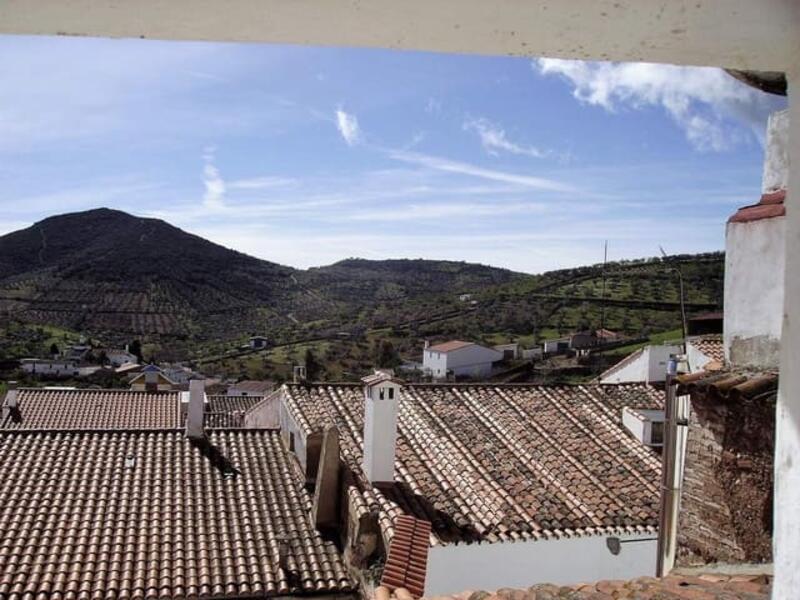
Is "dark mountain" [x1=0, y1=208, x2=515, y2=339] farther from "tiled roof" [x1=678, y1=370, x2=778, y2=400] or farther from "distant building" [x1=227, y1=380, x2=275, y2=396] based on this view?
"tiled roof" [x1=678, y1=370, x2=778, y2=400]

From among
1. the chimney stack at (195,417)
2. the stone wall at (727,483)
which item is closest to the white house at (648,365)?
the chimney stack at (195,417)

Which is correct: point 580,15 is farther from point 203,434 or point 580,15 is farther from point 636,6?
point 203,434

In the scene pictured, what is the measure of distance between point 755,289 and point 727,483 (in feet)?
3.64

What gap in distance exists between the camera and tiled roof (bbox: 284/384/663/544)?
948 cm

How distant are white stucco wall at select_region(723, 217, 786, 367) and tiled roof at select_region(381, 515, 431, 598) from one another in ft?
18.1

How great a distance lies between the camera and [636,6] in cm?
125

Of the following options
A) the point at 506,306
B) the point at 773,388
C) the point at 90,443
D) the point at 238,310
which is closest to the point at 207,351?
the point at 238,310

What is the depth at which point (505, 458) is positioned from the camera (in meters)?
11.4

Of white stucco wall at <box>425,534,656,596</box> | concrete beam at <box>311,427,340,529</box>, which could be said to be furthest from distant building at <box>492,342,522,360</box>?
concrete beam at <box>311,427,340,529</box>

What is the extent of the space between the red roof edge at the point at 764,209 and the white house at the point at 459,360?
4123 centimetres

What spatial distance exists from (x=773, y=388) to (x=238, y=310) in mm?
78467

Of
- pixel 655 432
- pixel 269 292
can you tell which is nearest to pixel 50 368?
pixel 269 292

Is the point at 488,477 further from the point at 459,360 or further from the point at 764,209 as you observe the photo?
the point at 459,360

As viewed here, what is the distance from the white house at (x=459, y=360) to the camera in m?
45.4
